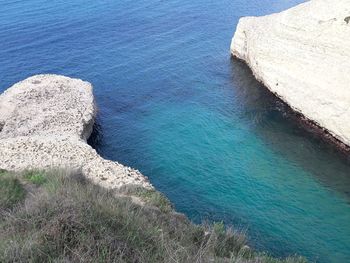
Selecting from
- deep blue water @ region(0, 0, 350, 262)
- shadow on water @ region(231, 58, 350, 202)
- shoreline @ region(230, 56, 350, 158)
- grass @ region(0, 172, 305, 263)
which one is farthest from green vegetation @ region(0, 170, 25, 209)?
shoreline @ region(230, 56, 350, 158)

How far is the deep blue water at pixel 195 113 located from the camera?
30797 mm

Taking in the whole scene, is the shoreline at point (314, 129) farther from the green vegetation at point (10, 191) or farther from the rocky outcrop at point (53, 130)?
the green vegetation at point (10, 191)

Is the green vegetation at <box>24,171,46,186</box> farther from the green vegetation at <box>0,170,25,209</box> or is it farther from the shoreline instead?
the shoreline

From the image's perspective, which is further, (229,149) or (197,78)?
(197,78)

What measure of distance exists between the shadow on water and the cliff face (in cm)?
95

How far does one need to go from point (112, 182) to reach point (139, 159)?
23.3 feet

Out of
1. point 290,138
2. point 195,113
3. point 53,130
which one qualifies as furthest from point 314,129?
point 53,130

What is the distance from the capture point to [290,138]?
3831cm

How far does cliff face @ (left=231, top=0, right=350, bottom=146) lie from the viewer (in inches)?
1425

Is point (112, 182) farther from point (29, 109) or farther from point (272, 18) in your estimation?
point (272, 18)

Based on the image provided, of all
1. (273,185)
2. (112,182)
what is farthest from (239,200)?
(112,182)

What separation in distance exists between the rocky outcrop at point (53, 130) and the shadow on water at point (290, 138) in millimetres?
12216

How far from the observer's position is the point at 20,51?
55.5 meters

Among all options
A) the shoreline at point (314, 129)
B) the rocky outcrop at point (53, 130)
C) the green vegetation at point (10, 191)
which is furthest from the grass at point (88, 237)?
the shoreline at point (314, 129)
